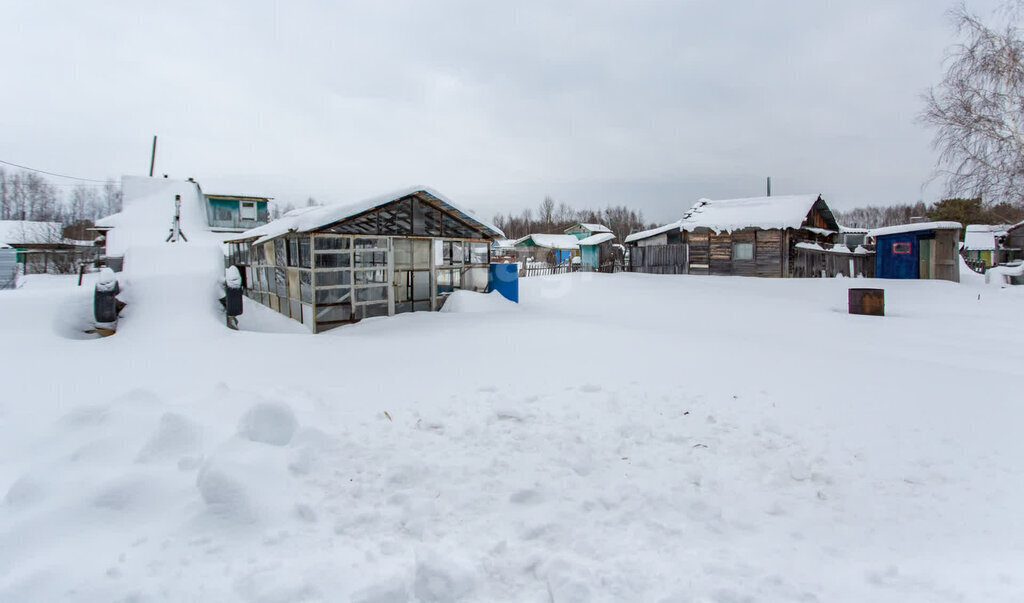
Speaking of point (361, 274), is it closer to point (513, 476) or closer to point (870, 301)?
point (513, 476)

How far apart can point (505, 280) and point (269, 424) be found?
10.1m

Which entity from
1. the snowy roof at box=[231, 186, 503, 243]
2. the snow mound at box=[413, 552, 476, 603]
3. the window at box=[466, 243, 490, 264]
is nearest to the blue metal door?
the window at box=[466, 243, 490, 264]

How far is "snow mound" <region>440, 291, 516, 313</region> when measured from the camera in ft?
40.8

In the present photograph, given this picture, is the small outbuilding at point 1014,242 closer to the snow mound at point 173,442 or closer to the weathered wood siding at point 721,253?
the weathered wood siding at point 721,253

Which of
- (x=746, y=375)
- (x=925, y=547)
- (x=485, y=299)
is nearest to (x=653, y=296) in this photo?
(x=485, y=299)

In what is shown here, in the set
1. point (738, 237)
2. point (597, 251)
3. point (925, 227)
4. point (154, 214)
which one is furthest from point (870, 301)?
point (154, 214)

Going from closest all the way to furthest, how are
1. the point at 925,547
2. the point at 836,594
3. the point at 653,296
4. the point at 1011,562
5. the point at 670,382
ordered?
the point at 836,594 < the point at 1011,562 < the point at 925,547 < the point at 670,382 < the point at 653,296

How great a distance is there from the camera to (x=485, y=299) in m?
12.9

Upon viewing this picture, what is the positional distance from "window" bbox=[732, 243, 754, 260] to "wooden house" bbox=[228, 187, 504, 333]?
51.5 feet

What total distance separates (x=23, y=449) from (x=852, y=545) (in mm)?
6368

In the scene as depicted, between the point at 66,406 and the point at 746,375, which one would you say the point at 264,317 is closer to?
the point at 66,406

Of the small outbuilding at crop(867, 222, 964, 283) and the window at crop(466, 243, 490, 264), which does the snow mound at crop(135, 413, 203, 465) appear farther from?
the small outbuilding at crop(867, 222, 964, 283)

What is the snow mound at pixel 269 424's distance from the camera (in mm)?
4160

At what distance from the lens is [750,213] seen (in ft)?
79.8
